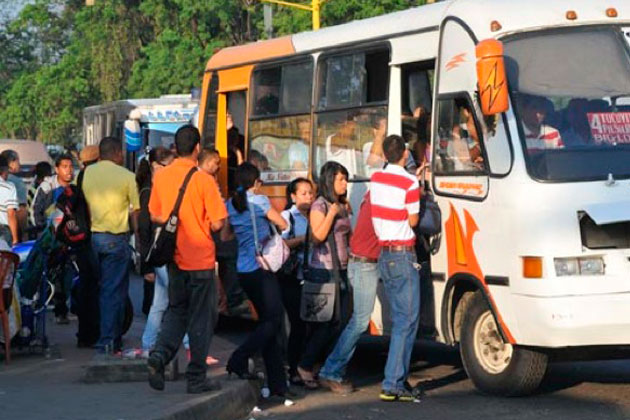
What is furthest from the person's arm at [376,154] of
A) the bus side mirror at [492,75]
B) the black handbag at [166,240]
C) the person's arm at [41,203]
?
the person's arm at [41,203]

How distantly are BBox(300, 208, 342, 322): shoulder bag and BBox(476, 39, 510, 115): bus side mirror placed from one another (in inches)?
67.2

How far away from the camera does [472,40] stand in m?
11.0

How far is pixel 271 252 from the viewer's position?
10.8 meters

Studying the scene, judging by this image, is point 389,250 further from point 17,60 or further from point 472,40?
point 17,60

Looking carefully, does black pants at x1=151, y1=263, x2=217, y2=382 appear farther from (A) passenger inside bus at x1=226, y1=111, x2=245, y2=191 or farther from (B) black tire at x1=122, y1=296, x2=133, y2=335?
(A) passenger inside bus at x1=226, y1=111, x2=245, y2=191

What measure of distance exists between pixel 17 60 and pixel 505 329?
271 feet

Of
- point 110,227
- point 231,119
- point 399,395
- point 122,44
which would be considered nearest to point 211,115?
point 231,119

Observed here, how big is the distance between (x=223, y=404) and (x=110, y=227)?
2842 millimetres

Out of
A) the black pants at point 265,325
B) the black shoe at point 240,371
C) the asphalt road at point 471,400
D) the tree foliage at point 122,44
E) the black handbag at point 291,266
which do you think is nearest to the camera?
the asphalt road at point 471,400

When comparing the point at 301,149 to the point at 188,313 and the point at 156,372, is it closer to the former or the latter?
the point at 188,313

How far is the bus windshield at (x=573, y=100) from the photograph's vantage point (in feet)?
34.2

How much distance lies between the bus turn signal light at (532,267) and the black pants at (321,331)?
5.67ft

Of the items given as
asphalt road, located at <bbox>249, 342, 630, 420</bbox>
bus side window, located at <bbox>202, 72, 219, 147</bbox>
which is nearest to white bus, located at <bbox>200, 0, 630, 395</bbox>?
asphalt road, located at <bbox>249, 342, 630, 420</bbox>

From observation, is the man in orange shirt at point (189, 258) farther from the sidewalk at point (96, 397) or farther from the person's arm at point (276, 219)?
the person's arm at point (276, 219)
